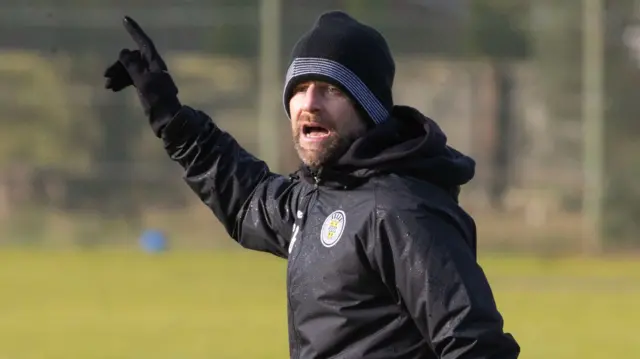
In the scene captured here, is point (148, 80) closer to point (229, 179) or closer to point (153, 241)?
point (229, 179)

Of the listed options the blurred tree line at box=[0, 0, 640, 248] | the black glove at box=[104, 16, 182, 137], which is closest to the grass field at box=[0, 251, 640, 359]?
the blurred tree line at box=[0, 0, 640, 248]

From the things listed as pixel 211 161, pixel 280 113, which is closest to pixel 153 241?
pixel 280 113

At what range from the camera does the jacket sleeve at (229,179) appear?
3.34 metres

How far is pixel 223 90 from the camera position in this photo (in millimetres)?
15641

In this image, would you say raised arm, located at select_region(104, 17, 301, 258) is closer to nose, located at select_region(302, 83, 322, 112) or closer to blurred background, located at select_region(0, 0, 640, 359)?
nose, located at select_region(302, 83, 322, 112)

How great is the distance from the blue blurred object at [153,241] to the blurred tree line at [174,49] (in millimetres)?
344

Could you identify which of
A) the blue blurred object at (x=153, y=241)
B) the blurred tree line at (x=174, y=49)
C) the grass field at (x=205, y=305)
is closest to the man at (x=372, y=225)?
the grass field at (x=205, y=305)

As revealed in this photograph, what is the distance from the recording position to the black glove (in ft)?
11.3

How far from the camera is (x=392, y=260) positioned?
268cm

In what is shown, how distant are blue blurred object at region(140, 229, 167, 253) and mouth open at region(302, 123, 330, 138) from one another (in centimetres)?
1206

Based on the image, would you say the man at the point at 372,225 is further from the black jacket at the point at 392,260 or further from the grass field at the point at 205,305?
the grass field at the point at 205,305

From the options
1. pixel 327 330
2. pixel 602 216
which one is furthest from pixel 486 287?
pixel 602 216

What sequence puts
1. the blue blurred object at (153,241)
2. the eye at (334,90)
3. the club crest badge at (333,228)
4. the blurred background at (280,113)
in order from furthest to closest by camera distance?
the blurred background at (280,113), the blue blurred object at (153,241), the eye at (334,90), the club crest badge at (333,228)

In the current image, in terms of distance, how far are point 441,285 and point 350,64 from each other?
0.55m
